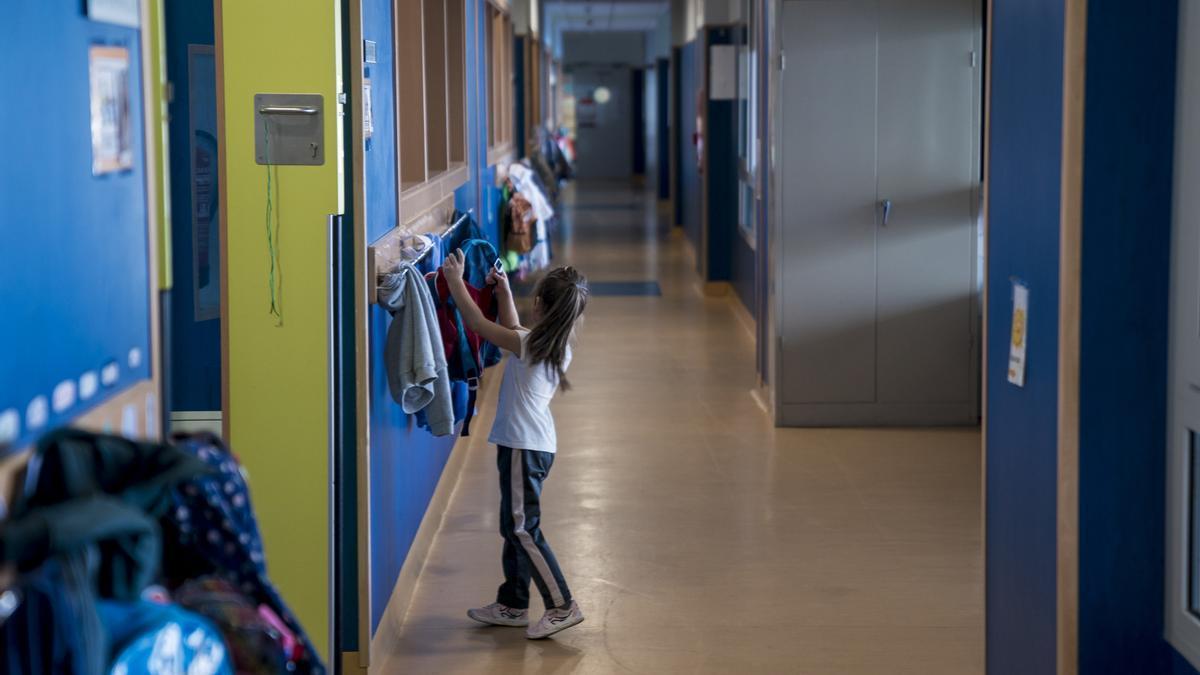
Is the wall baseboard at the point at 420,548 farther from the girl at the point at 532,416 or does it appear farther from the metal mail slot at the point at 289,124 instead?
the metal mail slot at the point at 289,124

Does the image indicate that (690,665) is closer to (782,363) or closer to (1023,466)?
(1023,466)

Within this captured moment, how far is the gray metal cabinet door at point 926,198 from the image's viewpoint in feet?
21.6

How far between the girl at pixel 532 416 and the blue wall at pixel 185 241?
2.31 feet

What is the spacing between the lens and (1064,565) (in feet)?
8.76

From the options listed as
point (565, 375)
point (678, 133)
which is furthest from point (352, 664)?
point (678, 133)

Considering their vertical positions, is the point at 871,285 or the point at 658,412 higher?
the point at 871,285

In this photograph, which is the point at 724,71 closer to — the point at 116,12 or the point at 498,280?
the point at 498,280

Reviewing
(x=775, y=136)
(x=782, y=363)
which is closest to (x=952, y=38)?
(x=775, y=136)

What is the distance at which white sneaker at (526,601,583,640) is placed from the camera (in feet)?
13.3

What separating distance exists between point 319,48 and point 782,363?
4036 mm

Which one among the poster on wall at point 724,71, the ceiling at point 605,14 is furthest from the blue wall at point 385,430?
the ceiling at point 605,14

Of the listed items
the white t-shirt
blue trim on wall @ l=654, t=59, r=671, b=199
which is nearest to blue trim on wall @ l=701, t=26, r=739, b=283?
the white t-shirt

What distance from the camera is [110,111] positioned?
1.68 metres

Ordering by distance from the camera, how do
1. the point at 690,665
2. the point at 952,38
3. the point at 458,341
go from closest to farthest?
the point at 690,665
the point at 458,341
the point at 952,38
